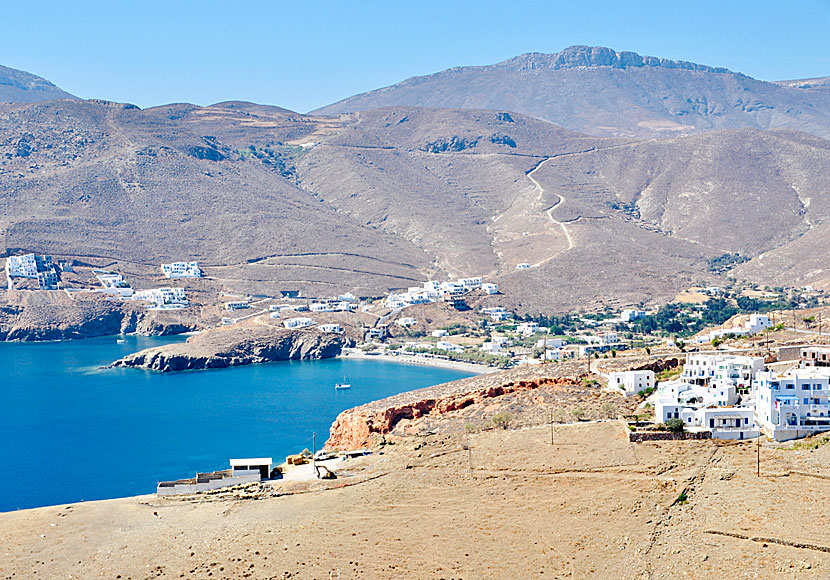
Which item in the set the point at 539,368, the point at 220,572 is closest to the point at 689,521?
the point at 220,572

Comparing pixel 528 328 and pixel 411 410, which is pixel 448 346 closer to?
pixel 528 328

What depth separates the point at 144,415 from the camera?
212ft

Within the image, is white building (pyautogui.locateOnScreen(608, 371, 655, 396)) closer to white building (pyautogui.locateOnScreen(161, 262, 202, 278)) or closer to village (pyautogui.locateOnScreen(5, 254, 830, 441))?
village (pyautogui.locateOnScreen(5, 254, 830, 441))

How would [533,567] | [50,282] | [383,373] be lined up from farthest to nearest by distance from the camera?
[50,282], [383,373], [533,567]

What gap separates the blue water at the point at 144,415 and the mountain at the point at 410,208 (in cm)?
3282

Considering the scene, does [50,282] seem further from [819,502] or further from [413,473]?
[819,502]

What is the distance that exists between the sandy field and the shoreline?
46447mm

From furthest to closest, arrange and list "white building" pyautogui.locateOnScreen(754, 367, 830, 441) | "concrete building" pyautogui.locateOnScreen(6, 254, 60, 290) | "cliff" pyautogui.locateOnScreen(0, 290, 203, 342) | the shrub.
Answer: "concrete building" pyautogui.locateOnScreen(6, 254, 60, 290), "cliff" pyautogui.locateOnScreen(0, 290, 203, 342), the shrub, "white building" pyautogui.locateOnScreen(754, 367, 830, 441)

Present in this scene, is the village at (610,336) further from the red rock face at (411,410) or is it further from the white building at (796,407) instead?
the red rock face at (411,410)

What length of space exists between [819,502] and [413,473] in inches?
406

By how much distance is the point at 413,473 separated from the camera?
2964 centimetres

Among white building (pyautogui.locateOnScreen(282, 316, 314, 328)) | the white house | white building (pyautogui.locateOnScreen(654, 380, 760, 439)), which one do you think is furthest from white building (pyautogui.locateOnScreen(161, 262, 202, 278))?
white building (pyautogui.locateOnScreen(654, 380, 760, 439))

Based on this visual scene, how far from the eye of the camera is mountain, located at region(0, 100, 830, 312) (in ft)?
408

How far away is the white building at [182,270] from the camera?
124 meters
